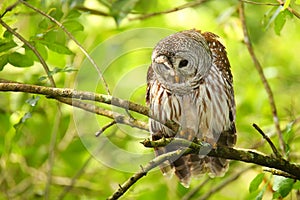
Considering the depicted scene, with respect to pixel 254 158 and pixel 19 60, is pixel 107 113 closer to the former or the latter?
pixel 19 60

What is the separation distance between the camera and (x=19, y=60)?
3324 millimetres

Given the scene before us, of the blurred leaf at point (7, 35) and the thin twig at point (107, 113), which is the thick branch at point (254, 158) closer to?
the thin twig at point (107, 113)

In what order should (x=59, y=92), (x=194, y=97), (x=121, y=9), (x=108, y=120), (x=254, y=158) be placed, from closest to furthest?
(x=59, y=92)
(x=254, y=158)
(x=194, y=97)
(x=121, y=9)
(x=108, y=120)

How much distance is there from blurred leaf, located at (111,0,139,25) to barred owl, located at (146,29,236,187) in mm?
445

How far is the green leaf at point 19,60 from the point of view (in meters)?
3.30

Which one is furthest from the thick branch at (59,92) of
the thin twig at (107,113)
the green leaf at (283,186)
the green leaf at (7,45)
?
the green leaf at (283,186)

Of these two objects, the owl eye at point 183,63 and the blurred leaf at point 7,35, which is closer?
the blurred leaf at point 7,35

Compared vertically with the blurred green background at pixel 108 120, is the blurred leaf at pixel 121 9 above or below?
above

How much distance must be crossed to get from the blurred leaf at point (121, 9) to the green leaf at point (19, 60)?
0.91m

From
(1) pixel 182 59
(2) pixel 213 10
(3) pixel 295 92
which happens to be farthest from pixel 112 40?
(1) pixel 182 59

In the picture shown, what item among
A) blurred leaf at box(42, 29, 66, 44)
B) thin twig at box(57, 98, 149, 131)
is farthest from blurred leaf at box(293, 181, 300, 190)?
blurred leaf at box(42, 29, 66, 44)

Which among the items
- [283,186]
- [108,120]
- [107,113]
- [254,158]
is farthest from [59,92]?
[108,120]

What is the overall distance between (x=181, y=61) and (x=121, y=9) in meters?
0.81

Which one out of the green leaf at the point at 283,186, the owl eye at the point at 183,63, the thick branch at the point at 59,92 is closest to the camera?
the thick branch at the point at 59,92
